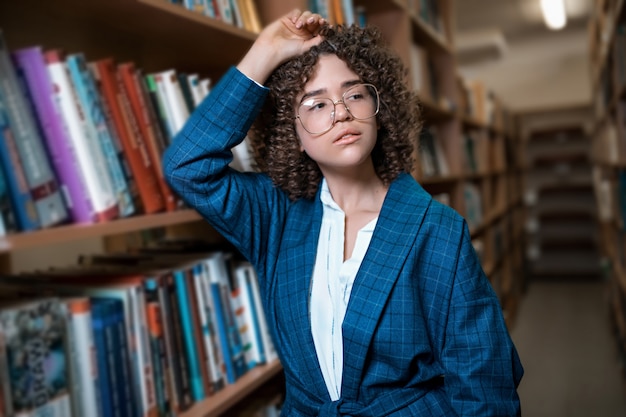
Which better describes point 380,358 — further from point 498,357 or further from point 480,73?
point 480,73

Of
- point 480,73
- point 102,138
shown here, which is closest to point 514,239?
point 480,73

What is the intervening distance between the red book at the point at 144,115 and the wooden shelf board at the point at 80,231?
57mm

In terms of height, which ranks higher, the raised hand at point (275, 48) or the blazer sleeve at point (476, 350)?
the raised hand at point (275, 48)

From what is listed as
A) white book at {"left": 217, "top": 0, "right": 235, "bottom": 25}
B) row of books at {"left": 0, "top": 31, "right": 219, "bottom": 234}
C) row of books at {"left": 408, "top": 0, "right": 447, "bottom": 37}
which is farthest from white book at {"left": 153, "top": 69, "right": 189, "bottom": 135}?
row of books at {"left": 408, "top": 0, "right": 447, "bottom": 37}

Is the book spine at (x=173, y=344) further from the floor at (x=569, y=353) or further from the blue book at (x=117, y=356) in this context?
the floor at (x=569, y=353)

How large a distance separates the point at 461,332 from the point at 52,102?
0.73 meters

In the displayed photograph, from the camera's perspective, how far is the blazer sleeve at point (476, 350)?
81 cm

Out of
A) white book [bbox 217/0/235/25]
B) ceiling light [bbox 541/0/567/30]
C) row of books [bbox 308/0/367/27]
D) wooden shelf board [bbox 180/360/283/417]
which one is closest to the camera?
wooden shelf board [bbox 180/360/283/417]

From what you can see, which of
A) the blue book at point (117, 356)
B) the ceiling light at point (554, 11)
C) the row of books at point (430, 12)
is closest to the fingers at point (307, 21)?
the blue book at point (117, 356)

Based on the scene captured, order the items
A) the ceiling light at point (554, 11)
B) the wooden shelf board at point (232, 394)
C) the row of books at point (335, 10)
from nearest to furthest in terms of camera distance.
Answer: the wooden shelf board at point (232, 394) → the row of books at point (335, 10) → the ceiling light at point (554, 11)

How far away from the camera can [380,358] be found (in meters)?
0.86

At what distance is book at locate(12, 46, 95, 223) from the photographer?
76 centimetres

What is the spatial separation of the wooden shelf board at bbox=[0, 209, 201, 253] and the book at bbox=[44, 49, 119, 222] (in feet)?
0.09

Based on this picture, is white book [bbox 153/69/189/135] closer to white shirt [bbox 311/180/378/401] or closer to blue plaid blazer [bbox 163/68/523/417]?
blue plaid blazer [bbox 163/68/523/417]
